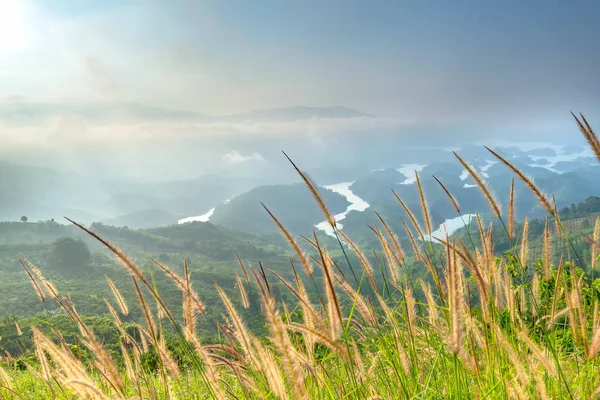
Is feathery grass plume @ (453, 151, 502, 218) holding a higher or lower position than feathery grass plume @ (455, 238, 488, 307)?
higher

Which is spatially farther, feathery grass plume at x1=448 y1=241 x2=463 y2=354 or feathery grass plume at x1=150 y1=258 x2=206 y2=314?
feathery grass plume at x1=150 y1=258 x2=206 y2=314

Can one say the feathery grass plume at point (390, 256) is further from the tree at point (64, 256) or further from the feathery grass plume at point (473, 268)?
the tree at point (64, 256)

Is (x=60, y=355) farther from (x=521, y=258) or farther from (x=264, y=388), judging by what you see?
(x=521, y=258)

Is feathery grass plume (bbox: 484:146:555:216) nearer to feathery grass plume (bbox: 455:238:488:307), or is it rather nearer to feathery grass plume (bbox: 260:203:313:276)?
feathery grass plume (bbox: 455:238:488:307)

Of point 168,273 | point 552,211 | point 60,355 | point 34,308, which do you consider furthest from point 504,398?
point 34,308

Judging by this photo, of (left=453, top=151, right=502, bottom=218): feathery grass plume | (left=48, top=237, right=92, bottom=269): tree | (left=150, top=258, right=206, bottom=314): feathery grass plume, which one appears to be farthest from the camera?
(left=48, top=237, right=92, bottom=269): tree

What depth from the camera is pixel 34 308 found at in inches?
5709

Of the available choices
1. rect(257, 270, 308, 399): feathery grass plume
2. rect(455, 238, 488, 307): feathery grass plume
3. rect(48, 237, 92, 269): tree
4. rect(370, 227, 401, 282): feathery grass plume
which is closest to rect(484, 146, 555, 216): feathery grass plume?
rect(455, 238, 488, 307): feathery grass plume

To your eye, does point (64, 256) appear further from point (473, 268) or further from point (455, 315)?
point (455, 315)

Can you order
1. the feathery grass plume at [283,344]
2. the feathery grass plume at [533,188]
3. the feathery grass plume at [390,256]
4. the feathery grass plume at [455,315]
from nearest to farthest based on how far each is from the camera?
the feathery grass plume at [455,315] < the feathery grass plume at [283,344] < the feathery grass plume at [533,188] < the feathery grass plume at [390,256]

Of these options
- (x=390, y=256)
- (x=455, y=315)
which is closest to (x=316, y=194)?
(x=455, y=315)

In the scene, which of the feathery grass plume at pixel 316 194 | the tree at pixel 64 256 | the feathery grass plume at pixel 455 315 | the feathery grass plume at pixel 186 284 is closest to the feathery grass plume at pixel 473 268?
the feathery grass plume at pixel 455 315

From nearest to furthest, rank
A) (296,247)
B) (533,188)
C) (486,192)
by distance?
(296,247), (533,188), (486,192)

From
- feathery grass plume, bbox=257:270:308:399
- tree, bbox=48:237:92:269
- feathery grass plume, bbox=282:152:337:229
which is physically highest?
feathery grass plume, bbox=282:152:337:229
